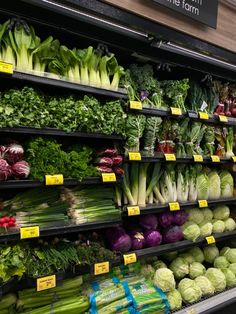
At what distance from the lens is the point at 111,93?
2488mm

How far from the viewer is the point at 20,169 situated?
208cm

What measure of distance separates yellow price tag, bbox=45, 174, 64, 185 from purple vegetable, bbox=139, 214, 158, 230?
1.08 metres

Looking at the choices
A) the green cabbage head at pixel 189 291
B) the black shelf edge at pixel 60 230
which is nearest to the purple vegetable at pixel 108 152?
the black shelf edge at pixel 60 230

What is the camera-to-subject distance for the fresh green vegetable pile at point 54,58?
2.17m

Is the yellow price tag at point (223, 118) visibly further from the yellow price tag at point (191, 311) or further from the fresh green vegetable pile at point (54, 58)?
the yellow price tag at point (191, 311)

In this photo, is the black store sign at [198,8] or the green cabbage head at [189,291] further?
the green cabbage head at [189,291]

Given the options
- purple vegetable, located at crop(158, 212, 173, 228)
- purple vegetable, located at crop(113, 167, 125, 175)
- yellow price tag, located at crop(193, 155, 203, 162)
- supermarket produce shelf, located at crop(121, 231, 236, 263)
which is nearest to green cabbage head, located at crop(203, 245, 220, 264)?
supermarket produce shelf, located at crop(121, 231, 236, 263)

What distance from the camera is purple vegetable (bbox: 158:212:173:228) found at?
3.07 m

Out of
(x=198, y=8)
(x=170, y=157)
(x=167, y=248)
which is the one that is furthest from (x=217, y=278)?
(x=198, y=8)

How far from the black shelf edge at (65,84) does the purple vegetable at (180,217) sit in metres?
1.29

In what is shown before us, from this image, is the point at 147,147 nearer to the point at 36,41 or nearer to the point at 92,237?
the point at 92,237

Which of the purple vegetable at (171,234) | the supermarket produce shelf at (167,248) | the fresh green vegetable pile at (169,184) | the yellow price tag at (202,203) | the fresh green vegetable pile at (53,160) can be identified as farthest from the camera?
the yellow price tag at (202,203)

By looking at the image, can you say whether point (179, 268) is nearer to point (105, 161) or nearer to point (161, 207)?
point (161, 207)

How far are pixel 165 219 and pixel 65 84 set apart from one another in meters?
1.57
